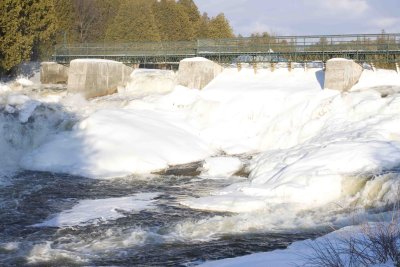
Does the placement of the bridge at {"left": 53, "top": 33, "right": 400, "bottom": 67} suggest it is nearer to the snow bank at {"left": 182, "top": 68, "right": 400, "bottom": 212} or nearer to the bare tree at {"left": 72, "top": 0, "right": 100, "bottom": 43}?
the snow bank at {"left": 182, "top": 68, "right": 400, "bottom": 212}

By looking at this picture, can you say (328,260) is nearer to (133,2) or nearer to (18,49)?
(18,49)

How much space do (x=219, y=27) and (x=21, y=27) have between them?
1818 cm

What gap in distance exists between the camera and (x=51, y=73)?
30.9m

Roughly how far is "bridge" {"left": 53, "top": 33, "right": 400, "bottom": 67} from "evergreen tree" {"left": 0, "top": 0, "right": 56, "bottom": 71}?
1.80m

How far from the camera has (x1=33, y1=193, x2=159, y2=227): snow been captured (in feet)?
38.0

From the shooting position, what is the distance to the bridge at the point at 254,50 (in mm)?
24203

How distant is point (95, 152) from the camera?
61.2ft

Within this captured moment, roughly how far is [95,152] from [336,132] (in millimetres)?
7893

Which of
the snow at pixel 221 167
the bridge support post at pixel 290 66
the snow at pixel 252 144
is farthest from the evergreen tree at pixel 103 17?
the snow at pixel 221 167

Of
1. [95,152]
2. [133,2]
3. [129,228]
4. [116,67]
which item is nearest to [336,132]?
[95,152]

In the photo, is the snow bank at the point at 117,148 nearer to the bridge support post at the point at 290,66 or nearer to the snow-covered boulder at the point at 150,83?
the snow-covered boulder at the point at 150,83

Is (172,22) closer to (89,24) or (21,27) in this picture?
(89,24)

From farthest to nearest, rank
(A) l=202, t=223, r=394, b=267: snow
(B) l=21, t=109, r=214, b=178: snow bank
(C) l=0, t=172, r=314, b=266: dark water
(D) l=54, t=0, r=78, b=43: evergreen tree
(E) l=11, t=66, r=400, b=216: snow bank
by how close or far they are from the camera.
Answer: (D) l=54, t=0, r=78, b=43: evergreen tree
(B) l=21, t=109, r=214, b=178: snow bank
(E) l=11, t=66, r=400, b=216: snow bank
(C) l=0, t=172, r=314, b=266: dark water
(A) l=202, t=223, r=394, b=267: snow

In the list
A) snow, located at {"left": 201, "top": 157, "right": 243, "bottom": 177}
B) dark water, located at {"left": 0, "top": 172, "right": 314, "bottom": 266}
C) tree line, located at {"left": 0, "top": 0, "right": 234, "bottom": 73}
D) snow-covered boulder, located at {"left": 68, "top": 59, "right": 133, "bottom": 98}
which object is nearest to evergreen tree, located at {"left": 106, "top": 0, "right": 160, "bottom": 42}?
tree line, located at {"left": 0, "top": 0, "right": 234, "bottom": 73}
